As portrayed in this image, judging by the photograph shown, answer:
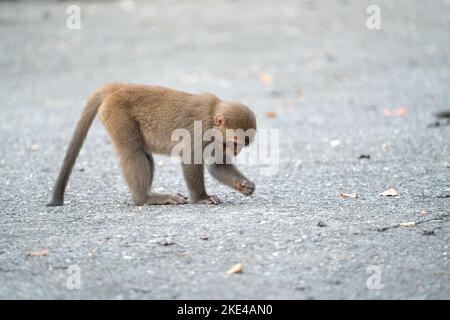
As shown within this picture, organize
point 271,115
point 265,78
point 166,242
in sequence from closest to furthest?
1. point 166,242
2. point 271,115
3. point 265,78

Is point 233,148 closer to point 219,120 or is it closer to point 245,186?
point 219,120

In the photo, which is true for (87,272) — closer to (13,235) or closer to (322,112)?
(13,235)

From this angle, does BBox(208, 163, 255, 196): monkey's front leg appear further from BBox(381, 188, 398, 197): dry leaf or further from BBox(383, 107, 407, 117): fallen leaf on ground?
BBox(383, 107, 407, 117): fallen leaf on ground

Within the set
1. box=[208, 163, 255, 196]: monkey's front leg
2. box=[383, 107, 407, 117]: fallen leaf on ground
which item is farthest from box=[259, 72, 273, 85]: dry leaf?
box=[208, 163, 255, 196]: monkey's front leg

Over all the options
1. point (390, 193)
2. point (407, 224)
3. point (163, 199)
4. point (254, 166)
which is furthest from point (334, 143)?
point (407, 224)

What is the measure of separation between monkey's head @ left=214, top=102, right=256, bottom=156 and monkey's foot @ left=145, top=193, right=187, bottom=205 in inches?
28.5

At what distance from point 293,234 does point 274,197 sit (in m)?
1.43

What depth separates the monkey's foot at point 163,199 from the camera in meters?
6.96

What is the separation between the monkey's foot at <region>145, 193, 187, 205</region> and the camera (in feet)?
22.9

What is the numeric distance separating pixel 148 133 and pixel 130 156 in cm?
29

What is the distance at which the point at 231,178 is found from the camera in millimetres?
7074

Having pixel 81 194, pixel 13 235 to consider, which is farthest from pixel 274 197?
pixel 13 235

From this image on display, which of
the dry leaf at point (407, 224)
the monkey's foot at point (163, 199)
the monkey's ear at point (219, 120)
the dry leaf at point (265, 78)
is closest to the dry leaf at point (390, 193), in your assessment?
the dry leaf at point (407, 224)

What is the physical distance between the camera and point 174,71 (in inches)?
573
